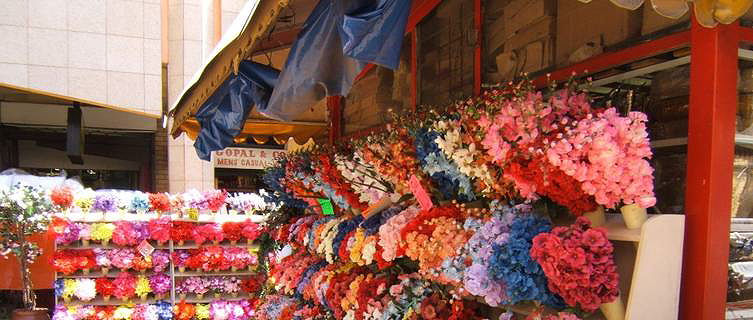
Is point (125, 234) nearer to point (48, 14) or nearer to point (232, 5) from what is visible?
point (48, 14)

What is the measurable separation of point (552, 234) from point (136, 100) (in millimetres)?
10120

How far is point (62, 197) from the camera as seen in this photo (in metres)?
7.23

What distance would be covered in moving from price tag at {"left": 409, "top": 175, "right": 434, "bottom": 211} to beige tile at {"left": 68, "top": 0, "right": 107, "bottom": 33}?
959cm

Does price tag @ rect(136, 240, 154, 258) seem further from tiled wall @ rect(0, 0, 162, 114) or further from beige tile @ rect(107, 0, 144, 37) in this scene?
beige tile @ rect(107, 0, 144, 37)

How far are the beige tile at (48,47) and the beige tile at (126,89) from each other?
84cm

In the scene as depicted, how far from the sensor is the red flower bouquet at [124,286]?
7.35m

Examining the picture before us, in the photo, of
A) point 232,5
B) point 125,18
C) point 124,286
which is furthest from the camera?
point 232,5

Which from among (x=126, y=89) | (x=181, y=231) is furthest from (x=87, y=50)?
(x=181, y=231)

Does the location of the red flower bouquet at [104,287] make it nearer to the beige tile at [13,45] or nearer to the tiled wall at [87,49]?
the tiled wall at [87,49]

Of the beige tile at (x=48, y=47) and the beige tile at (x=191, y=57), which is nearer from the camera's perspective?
the beige tile at (x=48, y=47)

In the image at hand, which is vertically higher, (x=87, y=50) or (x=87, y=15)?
(x=87, y=15)

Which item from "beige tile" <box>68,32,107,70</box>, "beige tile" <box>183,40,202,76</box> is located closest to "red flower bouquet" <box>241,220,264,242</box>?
"beige tile" <box>183,40,202,76</box>

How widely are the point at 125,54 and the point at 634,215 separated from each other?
415 inches

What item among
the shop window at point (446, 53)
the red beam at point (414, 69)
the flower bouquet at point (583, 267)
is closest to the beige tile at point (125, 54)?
the red beam at point (414, 69)
